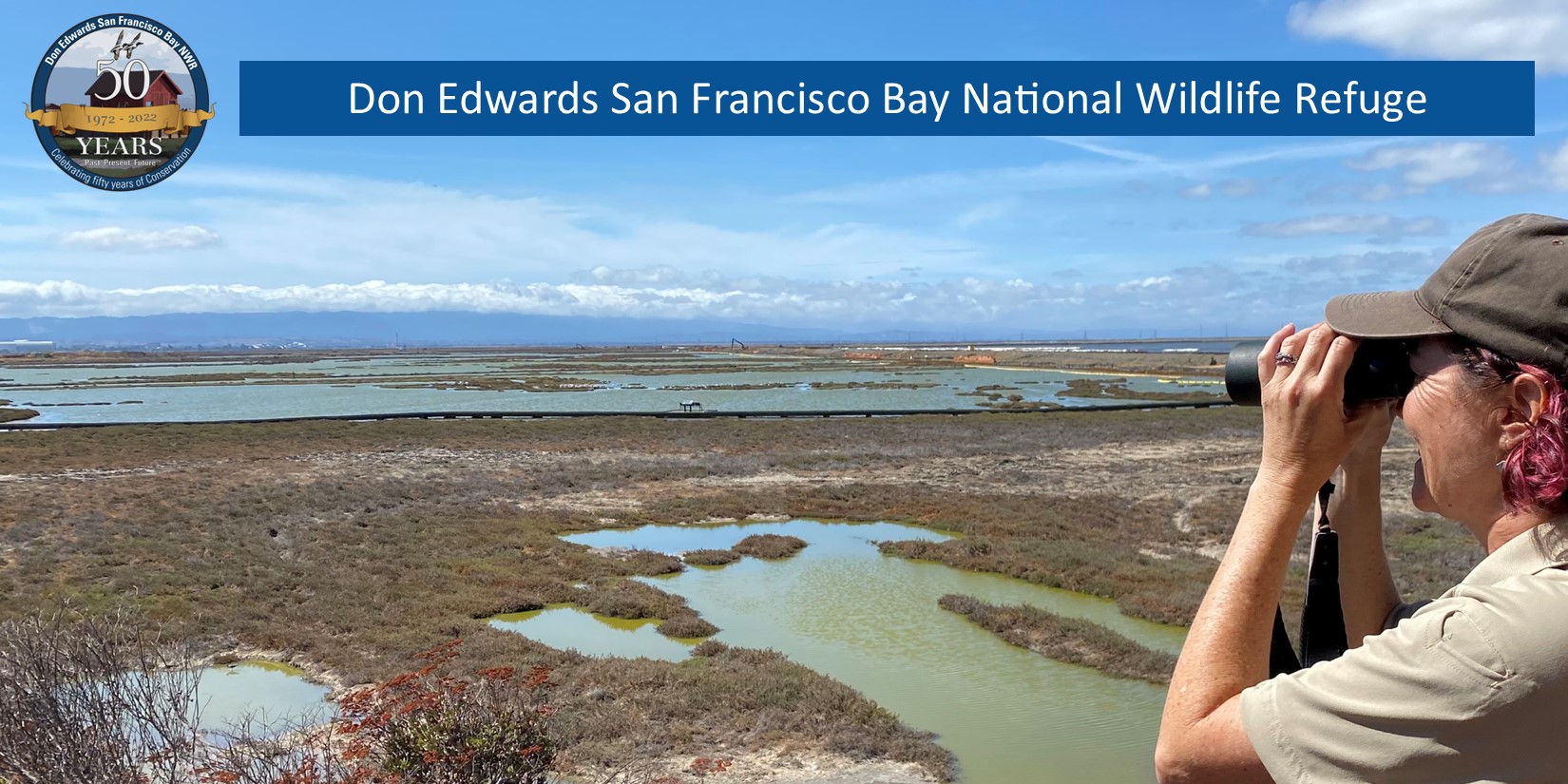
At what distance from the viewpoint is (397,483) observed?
22000 mm

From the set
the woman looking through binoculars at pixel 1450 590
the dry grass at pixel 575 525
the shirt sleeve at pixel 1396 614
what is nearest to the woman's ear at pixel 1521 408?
the woman looking through binoculars at pixel 1450 590

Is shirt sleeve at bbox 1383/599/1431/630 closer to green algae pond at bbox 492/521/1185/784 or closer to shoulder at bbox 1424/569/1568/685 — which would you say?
shoulder at bbox 1424/569/1568/685

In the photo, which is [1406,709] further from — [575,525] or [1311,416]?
[575,525]

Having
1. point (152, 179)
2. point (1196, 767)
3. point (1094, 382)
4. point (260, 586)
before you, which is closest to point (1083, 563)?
point (260, 586)

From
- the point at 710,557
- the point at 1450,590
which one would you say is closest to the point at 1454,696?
the point at 1450,590

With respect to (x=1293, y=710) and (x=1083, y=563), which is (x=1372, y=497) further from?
(x=1083, y=563)

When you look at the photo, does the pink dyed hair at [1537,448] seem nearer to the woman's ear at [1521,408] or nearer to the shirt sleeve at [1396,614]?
the woman's ear at [1521,408]

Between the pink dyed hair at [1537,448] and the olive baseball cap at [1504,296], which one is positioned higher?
the olive baseball cap at [1504,296]

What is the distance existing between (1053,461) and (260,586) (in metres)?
20.0

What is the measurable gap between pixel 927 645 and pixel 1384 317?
1044 cm

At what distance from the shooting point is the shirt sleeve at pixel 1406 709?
99 centimetres

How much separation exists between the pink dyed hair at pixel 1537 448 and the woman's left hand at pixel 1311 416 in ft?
0.45

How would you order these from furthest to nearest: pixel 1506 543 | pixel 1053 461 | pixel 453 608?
pixel 1053 461
pixel 453 608
pixel 1506 543

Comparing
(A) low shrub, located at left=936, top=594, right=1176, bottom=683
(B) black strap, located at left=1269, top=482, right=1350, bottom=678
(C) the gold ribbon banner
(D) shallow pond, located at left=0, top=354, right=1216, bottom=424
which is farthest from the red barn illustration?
(D) shallow pond, located at left=0, top=354, right=1216, bottom=424
